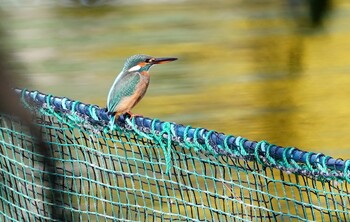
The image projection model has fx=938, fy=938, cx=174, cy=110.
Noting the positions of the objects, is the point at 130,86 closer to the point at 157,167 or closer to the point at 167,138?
the point at 167,138

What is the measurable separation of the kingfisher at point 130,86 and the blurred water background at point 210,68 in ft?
0.77

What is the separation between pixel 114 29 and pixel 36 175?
1.79 ft

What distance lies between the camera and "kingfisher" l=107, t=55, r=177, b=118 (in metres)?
2.61

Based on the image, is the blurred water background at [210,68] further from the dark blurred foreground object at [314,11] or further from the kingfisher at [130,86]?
the dark blurred foreground object at [314,11]

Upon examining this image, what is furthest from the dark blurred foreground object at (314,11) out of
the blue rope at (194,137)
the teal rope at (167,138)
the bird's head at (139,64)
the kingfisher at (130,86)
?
the bird's head at (139,64)

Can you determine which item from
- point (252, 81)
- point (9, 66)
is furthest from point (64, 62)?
point (9, 66)

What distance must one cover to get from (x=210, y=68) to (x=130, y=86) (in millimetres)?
530

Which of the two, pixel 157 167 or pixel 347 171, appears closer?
pixel 347 171

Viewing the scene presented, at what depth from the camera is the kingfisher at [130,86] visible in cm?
261

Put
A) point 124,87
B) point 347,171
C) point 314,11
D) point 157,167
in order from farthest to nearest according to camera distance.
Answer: point 157,167, point 124,87, point 347,171, point 314,11

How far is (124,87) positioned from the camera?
8.95ft

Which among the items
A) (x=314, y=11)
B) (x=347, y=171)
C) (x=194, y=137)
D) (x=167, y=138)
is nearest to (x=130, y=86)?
(x=167, y=138)

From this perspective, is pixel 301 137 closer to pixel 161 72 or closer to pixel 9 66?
pixel 161 72

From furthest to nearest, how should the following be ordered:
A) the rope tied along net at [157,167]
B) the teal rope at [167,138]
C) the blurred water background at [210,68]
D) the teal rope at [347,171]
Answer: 1. the blurred water background at [210,68]
2. the teal rope at [167,138]
3. the rope tied along net at [157,167]
4. the teal rope at [347,171]
